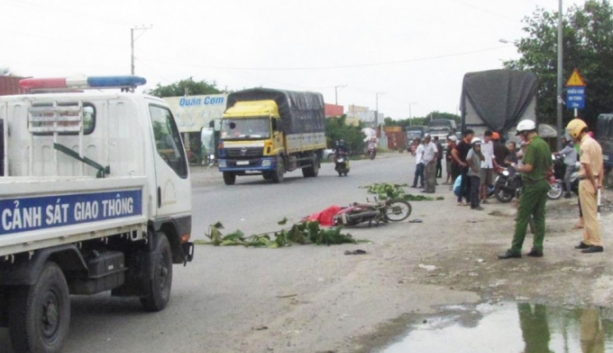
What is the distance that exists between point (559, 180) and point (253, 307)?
15.9m

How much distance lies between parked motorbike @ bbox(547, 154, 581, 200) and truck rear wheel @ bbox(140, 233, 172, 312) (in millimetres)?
15378

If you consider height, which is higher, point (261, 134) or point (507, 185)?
point (261, 134)

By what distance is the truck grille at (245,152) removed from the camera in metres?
33.1

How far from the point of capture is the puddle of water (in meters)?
7.50

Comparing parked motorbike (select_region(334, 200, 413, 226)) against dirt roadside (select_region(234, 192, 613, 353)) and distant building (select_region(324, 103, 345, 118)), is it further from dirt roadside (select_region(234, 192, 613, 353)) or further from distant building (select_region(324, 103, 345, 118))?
distant building (select_region(324, 103, 345, 118))

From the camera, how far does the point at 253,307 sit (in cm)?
947

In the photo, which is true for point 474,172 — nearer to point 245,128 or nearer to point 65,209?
point 245,128

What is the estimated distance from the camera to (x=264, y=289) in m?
10.6

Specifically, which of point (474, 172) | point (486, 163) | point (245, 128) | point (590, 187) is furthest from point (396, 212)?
point (245, 128)

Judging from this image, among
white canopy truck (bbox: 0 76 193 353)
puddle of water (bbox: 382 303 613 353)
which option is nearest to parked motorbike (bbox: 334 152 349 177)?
white canopy truck (bbox: 0 76 193 353)

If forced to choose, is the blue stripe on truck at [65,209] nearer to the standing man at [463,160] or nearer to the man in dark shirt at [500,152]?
the standing man at [463,160]

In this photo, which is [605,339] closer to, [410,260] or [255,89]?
[410,260]

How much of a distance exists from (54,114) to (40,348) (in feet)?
9.72

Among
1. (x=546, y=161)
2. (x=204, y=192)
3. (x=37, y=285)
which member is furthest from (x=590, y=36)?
(x=37, y=285)
